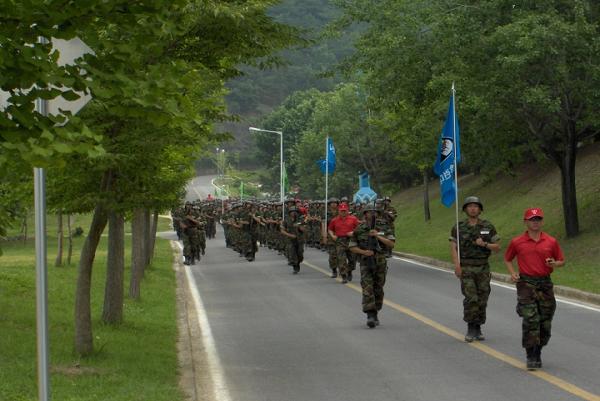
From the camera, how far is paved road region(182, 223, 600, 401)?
10.5m

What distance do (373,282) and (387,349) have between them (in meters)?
2.48

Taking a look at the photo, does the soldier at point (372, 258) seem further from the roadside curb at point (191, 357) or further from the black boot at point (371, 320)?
the roadside curb at point (191, 357)

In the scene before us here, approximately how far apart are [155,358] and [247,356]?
1.12m

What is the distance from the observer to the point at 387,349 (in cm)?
1337

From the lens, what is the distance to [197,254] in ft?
116

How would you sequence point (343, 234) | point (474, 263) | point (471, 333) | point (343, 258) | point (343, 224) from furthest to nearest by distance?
point (343, 258) < point (343, 234) < point (343, 224) < point (471, 333) < point (474, 263)

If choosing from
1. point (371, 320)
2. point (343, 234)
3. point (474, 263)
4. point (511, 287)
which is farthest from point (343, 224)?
point (474, 263)

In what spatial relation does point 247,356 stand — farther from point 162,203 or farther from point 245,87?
point 245,87

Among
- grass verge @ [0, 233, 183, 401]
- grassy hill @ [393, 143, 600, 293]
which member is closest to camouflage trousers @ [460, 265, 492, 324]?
grass verge @ [0, 233, 183, 401]

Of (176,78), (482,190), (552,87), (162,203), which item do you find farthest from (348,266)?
(482,190)

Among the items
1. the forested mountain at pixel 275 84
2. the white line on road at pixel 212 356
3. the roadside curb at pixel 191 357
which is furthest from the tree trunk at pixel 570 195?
the forested mountain at pixel 275 84

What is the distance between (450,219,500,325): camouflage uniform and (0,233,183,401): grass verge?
11.9 feet

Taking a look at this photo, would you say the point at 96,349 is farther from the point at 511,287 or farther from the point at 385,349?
the point at 511,287

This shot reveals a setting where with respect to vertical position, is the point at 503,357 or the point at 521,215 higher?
the point at 521,215
